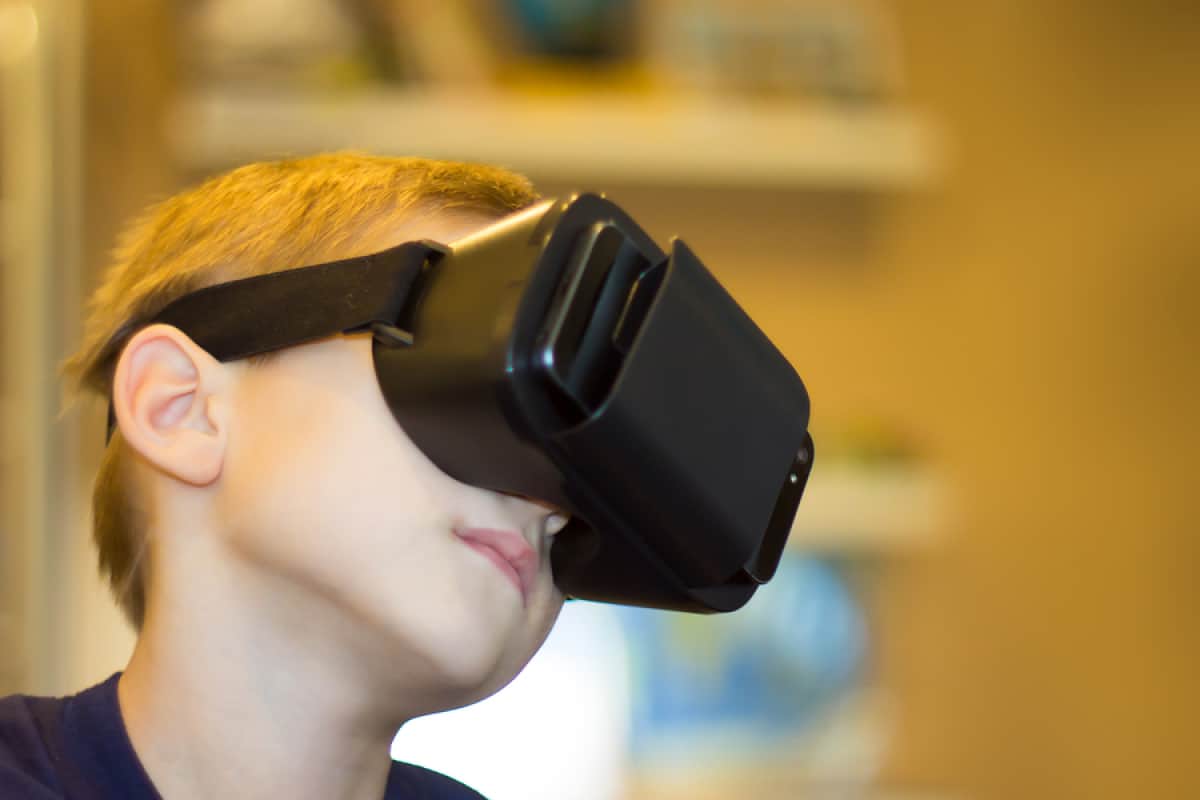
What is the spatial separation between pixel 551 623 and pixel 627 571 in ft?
0.26

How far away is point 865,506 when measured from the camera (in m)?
1.91

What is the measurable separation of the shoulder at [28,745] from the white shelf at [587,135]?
3.73ft

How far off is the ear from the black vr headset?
0.08m

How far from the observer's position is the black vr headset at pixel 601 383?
1.88ft

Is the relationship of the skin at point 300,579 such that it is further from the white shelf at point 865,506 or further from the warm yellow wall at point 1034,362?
the warm yellow wall at point 1034,362

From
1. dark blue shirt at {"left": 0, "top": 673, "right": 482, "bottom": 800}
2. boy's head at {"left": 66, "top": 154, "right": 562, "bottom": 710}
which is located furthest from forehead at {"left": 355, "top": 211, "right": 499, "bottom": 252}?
dark blue shirt at {"left": 0, "top": 673, "right": 482, "bottom": 800}

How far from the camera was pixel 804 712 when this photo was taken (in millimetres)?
1975

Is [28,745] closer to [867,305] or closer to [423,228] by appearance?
[423,228]

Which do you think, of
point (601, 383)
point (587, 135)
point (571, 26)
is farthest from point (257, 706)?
point (571, 26)

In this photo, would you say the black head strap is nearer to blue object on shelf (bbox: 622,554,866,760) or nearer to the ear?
the ear

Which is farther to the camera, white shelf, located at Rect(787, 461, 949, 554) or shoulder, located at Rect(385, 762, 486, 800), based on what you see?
white shelf, located at Rect(787, 461, 949, 554)

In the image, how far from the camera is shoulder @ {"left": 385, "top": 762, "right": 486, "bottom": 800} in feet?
2.69

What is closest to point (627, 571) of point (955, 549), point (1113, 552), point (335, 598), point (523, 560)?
point (523, 560)

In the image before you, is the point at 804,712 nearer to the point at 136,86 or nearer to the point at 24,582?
the point at 24,582
